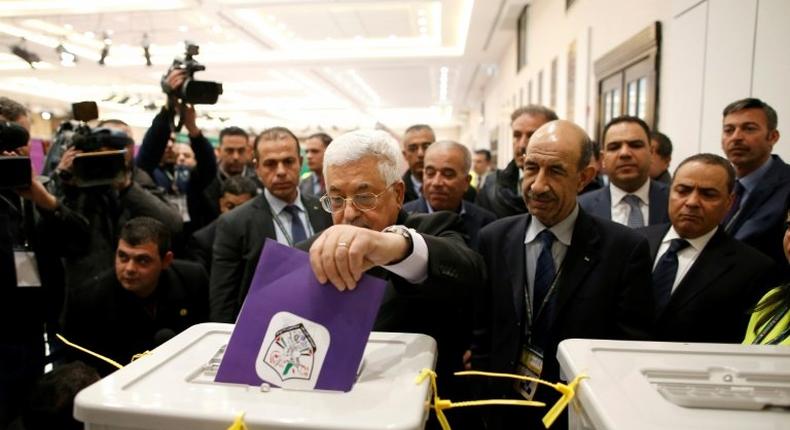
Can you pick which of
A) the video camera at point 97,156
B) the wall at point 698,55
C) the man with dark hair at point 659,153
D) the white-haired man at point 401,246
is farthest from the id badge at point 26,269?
the wall at point 698,55

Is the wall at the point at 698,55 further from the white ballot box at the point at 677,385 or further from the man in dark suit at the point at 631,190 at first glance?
the white ballot box at the point at 677,385

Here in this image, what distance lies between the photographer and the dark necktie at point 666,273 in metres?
1.74

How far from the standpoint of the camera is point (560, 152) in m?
1.45

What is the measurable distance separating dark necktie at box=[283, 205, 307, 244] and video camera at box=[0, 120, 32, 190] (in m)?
0.95

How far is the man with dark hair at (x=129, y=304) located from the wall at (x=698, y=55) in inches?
108

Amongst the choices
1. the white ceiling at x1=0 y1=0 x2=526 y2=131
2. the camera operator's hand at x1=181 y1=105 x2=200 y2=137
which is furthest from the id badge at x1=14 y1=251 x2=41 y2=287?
the white ceiling at x1=0 y1=0 x2=526 y2=131

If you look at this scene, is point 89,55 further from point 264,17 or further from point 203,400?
point 203,400

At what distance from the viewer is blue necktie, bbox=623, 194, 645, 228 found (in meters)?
2.41

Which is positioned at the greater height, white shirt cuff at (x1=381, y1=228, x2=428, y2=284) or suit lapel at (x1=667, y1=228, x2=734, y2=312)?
white shirt cuff at (x1=381, y1=228, x2=428, y2=284)

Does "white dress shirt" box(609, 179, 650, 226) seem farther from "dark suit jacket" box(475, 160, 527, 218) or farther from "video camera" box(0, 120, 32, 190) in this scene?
"video camera" box(0, 120, 32, 190)

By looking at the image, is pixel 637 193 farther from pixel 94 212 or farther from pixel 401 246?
pixel 94 212

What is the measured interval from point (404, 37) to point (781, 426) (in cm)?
910

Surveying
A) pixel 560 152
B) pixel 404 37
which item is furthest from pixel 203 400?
pixel 404 37

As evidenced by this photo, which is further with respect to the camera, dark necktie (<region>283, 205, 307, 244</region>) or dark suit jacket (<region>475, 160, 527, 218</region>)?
dark suit jacket (<region>475, 160, 527, 218</region>)
